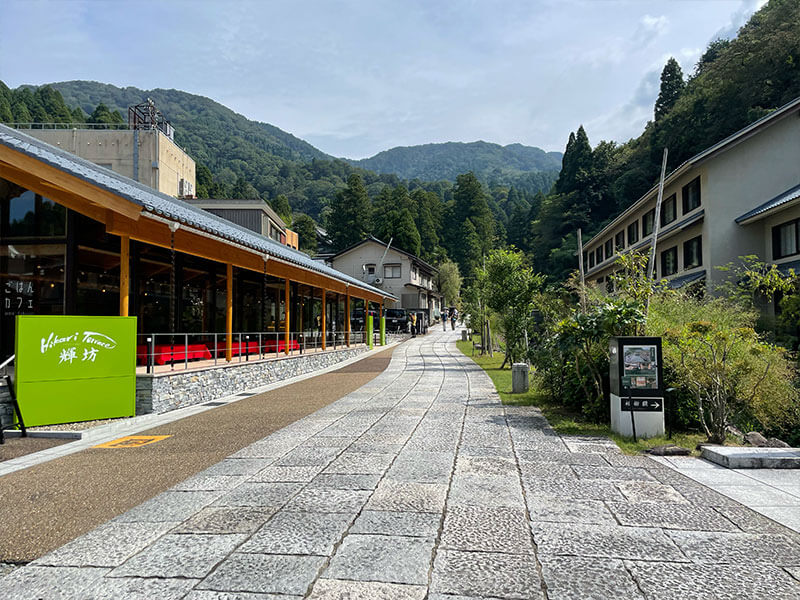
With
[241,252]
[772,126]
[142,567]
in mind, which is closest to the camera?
[142,567]

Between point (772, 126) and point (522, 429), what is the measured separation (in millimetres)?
20256

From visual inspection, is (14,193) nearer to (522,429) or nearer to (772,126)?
(522,429)

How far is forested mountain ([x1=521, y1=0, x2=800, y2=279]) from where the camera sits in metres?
31.5

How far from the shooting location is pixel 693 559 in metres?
3.53

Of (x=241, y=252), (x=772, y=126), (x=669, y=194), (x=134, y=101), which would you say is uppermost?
(x=134, y=101)

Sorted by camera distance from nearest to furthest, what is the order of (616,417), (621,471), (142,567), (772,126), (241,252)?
(142,567) < (621,471) < (616,417) < (241,252) < (772,126)

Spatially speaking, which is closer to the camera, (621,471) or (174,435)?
(621,471)

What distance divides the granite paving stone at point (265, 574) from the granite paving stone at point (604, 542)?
5.19 ft

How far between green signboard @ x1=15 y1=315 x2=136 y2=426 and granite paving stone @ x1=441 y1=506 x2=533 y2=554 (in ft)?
22.2

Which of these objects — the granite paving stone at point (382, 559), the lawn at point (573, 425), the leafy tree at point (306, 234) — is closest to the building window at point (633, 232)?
the lawn at point (573, 425)

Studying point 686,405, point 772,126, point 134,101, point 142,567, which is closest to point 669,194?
point 772,126

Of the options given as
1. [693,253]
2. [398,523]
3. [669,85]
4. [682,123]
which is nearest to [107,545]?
[398,523]

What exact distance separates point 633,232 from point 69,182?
30.5 metres

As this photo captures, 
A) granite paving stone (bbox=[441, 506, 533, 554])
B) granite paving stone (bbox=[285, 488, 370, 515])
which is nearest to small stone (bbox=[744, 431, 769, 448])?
granite paving stone (bbox=[441, 506, 533, 554])
